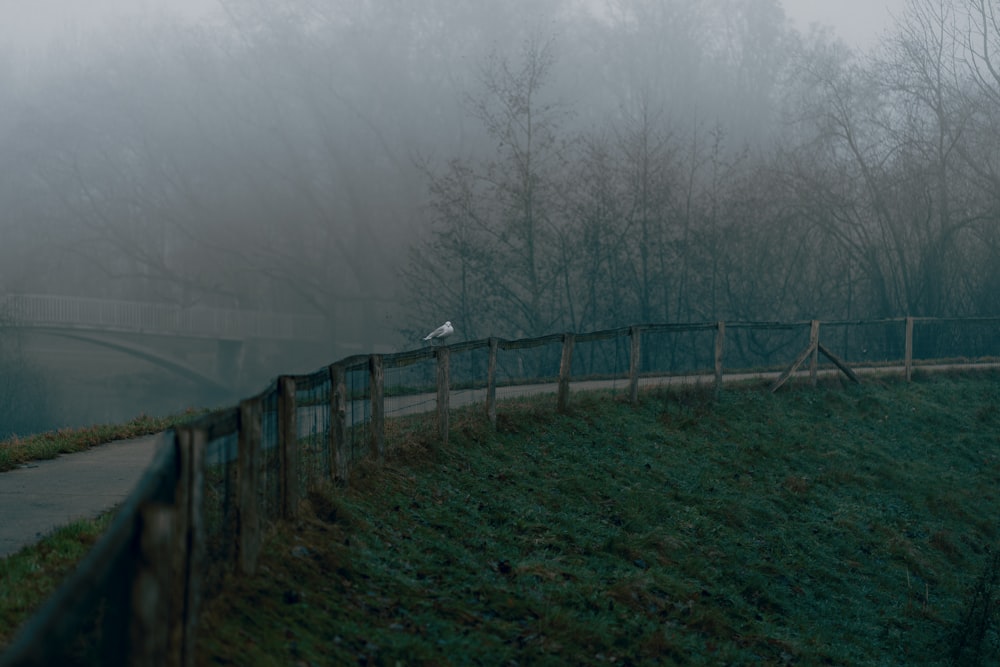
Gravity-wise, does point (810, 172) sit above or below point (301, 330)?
above

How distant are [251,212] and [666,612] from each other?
41.9m

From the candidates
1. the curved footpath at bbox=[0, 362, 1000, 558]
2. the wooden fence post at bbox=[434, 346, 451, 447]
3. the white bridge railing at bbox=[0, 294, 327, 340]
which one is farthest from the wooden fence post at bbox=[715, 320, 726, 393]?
the white bridge railing at bbox=[0, 294, 327, 340]

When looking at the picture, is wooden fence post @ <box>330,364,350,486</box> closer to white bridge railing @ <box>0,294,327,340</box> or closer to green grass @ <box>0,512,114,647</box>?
green grass @ <box>0,512,114,647</box>

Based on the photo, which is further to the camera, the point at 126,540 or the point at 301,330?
the point at 301,330

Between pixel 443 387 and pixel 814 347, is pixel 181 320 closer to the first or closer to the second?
pixel 814 347

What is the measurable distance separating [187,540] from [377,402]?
19.2 ft

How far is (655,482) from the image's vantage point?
13.9 meters

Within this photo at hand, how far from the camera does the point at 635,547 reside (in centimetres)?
1089

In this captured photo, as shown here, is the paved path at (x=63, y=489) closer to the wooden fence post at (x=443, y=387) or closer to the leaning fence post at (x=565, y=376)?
the wooden fence post at (x=443, y=387)

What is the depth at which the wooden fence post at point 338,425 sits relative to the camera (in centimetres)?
902

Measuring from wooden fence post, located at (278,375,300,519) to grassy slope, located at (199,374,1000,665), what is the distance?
28 cm

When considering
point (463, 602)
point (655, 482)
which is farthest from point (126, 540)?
point (655, 482)

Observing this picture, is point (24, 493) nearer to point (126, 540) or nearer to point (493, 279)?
point (126, 540)

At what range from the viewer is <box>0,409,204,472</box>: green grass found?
38.9 feet
